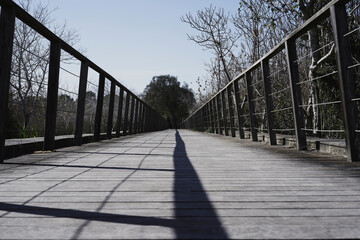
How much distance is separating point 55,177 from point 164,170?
2.16 ft

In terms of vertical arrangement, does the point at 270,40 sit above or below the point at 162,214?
above

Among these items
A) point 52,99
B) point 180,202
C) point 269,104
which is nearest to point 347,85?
point 180,202

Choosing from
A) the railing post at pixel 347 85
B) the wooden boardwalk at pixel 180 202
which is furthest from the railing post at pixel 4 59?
the railing post at pixel 347 85

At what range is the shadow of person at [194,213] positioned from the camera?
927 millimetres

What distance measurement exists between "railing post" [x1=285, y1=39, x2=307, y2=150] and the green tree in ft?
150

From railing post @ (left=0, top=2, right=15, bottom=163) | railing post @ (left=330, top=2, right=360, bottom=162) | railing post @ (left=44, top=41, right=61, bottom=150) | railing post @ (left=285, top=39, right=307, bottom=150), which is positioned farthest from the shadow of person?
railing post @ (left=44, top=41, right=61, bottom=150)

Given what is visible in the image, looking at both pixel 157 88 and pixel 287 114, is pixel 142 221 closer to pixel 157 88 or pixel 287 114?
pixel 287 114

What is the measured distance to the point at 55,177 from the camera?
1824 mm

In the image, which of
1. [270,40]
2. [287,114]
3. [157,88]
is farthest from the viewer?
[157,88]

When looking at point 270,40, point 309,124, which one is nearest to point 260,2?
point 270,40

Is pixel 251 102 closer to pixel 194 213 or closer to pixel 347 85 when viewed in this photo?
pixel 347 85

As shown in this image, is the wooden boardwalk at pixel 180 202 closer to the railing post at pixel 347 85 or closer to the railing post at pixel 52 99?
the railing post at pixel 347 85

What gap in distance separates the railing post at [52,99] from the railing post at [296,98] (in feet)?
7.86

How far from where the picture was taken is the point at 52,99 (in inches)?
131
